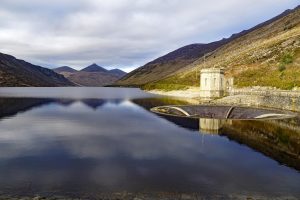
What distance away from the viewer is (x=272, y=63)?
5709 inches

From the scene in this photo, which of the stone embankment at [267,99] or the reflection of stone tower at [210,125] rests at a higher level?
the stone embankment at [267,99]

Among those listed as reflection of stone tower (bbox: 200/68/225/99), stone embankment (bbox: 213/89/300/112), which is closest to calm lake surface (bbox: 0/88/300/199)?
stone embankment (bbox: 213/89/300/112)

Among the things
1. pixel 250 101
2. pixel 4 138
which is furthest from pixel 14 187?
pixel 250 101

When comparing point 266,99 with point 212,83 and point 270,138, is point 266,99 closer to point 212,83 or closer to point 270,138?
point 212,83

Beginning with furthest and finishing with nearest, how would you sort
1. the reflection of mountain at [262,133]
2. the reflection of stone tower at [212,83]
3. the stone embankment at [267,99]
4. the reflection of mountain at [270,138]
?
the reflection of stone tower at [212,83] → the stone embankment at [267,99] → the reflection of mountain at [262,133] → the reflection of mountain at [270,138]

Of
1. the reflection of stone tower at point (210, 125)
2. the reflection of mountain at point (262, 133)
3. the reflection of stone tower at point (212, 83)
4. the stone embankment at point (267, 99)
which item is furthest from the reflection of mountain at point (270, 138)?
the reflection of stone tower at point (212, 83)

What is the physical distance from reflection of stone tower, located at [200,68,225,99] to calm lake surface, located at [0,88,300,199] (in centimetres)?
4878

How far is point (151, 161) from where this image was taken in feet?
110

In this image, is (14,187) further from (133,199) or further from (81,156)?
(81,156)

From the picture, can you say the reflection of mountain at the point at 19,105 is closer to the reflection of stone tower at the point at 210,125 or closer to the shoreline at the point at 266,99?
the shoreline at the point at 266,99

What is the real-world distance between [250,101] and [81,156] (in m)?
63.0

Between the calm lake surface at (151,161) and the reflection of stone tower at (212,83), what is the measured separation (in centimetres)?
4878

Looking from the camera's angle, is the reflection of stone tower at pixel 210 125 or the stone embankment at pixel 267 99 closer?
the reflection of stone tower at pixel 210 125

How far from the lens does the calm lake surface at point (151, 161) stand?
24.7 meters
